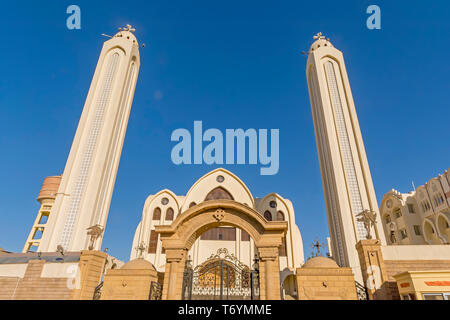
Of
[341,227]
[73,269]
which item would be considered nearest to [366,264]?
[341,227]

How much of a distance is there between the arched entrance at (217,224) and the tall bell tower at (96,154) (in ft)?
30.2

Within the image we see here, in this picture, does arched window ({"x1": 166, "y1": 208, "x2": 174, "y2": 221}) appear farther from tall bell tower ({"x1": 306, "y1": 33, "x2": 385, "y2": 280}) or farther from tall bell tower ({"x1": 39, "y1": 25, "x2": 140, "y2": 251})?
tall bell tower ({"x1": 306, "y1": 33, "x2": 385, "y2": 280})

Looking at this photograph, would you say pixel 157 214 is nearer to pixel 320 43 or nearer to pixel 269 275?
pixel 269 275

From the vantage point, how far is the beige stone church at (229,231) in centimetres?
1027

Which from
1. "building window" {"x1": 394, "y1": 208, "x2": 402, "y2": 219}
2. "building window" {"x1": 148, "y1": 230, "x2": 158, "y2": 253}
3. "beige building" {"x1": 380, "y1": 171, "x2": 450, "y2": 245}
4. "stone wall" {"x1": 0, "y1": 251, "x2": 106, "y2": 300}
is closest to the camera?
"stone wall" {"x1": 0, "y1": 251, "x2": 106, "y2": 300}

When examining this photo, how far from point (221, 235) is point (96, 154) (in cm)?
1513

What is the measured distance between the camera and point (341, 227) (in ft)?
66.3

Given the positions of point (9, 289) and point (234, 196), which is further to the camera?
point (234, 196)

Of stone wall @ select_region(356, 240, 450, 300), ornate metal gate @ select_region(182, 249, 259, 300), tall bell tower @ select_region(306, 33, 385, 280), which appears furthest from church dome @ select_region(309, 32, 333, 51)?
ornate metal gate @ select_region(182, 249, 259, 300)

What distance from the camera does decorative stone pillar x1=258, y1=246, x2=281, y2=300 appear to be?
31.6ft

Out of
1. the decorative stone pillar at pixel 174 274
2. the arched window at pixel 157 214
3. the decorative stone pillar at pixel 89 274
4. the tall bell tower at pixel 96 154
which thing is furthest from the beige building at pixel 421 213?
the tall bell tower at pixel 96 154

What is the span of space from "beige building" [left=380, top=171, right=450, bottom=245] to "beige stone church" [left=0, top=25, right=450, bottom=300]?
139 mm
